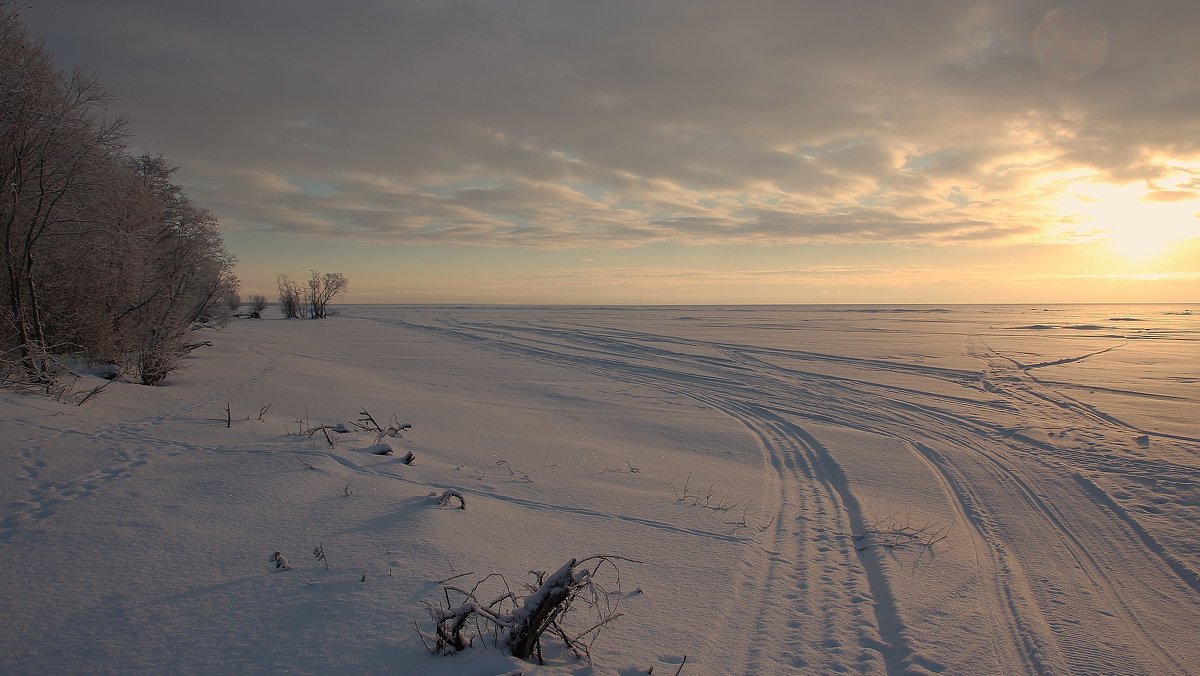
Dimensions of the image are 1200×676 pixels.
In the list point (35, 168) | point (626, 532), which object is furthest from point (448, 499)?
point (35, 168)

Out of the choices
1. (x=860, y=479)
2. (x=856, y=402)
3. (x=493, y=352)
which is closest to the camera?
(x=860, y=479)

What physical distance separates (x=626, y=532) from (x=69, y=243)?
10.9m

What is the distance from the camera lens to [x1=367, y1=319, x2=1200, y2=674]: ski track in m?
3.72

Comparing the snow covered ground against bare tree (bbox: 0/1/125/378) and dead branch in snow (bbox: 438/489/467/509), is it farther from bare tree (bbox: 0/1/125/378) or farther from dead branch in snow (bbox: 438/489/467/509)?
bare tree (bbox: 0/1/125/378)

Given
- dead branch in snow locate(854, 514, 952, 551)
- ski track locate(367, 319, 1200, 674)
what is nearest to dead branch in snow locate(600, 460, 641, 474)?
ski track locate(367, 319, 1200, 674)

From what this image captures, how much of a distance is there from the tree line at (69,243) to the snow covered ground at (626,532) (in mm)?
1999

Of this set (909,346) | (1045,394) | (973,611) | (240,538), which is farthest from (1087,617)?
(909,346)

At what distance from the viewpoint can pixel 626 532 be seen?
209 inches

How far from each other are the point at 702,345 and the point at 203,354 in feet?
64.8

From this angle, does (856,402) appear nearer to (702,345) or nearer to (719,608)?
(719,608)

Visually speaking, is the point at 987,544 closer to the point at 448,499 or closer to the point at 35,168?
the point at 448,499

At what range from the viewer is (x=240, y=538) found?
4332 mm

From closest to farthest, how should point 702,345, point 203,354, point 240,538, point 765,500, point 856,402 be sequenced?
point 240,538 → point 765,500 → point 856,402 → point 203,354 → point 702,345

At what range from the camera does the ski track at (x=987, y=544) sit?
372cm
